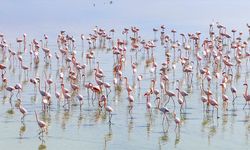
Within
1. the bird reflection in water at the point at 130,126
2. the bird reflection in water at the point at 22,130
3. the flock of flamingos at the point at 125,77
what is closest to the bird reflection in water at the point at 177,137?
the flock of flamingos at the point at 125,77

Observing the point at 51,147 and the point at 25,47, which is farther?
the point at 25,47

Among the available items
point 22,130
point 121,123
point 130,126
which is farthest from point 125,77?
point 22,130

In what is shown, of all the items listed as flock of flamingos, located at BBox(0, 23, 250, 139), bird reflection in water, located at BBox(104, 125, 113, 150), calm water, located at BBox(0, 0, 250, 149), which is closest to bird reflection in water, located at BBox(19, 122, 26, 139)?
calm water, located at BBox(0, 0, 250, 149)

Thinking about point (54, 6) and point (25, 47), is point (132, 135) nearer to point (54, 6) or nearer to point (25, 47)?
point (25, 47)

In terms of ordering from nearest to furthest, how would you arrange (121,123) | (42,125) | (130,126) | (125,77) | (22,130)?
(42,125) < (22,130) < (130,126) < (121,123) < (125,77)

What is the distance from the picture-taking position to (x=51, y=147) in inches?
417

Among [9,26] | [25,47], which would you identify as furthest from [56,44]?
[9,26]

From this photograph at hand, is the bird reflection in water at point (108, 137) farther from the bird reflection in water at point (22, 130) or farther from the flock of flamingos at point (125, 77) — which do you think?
the bird reflection in water at point (22, 130)

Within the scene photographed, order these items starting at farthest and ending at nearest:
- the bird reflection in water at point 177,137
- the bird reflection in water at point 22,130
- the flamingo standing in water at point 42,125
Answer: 1. the bird reflection in water at point 22,130
2. the bird reflection in water at point 177,137
3. the flamingo standing in water at point 42,125

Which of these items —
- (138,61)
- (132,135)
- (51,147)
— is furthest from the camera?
(138,61)

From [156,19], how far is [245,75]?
1232 centimetres

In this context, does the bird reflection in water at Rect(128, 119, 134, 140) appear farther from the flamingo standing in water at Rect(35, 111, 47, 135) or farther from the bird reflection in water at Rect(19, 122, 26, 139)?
the bird reflection in water at Rect(19, 122, 26, 139)

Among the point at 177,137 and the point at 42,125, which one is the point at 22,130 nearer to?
the point at 42,125

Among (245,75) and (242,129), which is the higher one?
(245,75)
